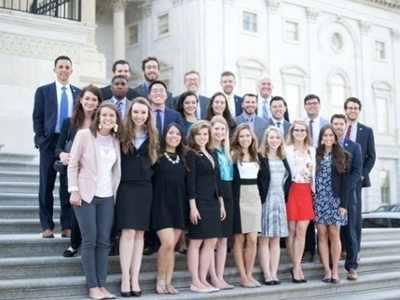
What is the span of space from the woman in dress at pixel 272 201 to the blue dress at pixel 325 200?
1.69 feet

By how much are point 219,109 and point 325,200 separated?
1.80 meters

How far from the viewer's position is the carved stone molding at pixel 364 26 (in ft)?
126

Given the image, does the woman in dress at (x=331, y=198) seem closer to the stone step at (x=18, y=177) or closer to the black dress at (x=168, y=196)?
the black dress at (x=168, y=196)

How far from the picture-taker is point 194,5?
1228 inches

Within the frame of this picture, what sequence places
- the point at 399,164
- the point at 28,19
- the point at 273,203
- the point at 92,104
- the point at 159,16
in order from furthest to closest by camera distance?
the point at 399,164 < the point at 159,16 < the point at 28,19 < the point at 273,203 < the point at 92,104

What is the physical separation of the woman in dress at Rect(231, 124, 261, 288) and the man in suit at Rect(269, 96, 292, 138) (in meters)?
1.25

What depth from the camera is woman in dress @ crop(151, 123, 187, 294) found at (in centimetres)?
633

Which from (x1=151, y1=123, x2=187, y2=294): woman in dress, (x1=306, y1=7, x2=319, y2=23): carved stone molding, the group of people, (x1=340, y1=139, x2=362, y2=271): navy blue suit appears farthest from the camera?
(x1=306, y1=7, x2=319, y2=23): carved stone molding

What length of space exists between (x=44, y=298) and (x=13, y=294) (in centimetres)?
31

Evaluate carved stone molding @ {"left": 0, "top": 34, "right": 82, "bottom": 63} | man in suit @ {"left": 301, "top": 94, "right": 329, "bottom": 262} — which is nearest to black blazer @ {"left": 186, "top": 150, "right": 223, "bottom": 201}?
man in suit @ {"left": 301, "top": 94, "right": 329, "bottom": 262}

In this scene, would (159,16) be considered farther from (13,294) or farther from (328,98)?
(13,294)

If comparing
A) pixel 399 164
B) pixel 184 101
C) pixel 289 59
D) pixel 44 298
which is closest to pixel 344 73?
pixel 289 59

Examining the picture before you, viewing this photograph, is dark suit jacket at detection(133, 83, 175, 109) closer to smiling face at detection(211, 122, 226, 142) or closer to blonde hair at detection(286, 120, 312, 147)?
smiling face at detection(211, 122, 226, 142)

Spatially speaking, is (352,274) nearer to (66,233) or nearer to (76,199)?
(66,233)
